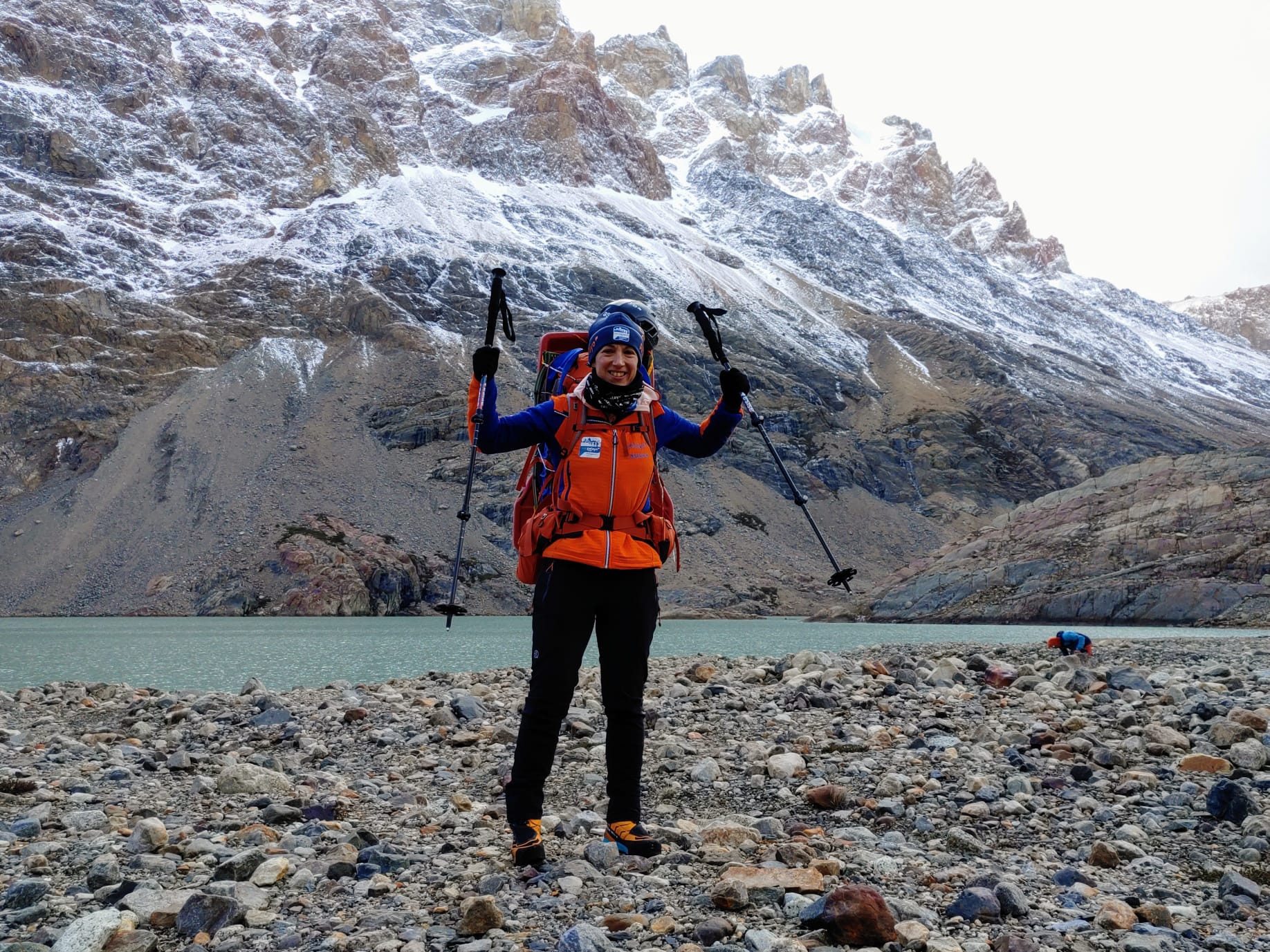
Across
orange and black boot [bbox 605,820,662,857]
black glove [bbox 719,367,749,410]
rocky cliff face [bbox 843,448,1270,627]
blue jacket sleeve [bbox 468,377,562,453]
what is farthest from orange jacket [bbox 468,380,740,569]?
rocky cliff face [bbox 843,448,1270,627]

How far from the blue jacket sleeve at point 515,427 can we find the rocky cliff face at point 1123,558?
62024mm

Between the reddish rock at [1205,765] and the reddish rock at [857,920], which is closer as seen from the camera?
the reddish rock at [857,920]

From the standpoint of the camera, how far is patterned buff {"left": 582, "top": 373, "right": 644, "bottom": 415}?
5281 mm

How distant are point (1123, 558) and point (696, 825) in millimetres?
70988

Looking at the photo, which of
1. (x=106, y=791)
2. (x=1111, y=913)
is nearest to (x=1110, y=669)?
(x=1111, y=913)

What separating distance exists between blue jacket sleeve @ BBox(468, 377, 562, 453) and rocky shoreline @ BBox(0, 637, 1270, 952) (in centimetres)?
239

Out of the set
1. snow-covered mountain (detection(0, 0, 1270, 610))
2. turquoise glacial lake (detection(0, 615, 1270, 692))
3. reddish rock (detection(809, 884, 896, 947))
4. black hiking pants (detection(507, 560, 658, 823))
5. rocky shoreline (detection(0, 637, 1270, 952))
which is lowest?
turquoise glacial lake (detection(0, 615, 1270, 692))

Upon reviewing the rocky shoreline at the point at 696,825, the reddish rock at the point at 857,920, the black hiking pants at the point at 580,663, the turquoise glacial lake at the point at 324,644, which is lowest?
the turquoise glacial lake at the point at 324,644

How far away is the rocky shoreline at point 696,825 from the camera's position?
12.1ft

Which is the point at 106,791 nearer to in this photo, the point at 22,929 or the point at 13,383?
the point at 22,929

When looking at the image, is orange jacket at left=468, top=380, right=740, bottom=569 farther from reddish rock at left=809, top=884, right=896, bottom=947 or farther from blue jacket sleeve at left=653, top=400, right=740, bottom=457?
reddish rock at left=809, top=884, right=896, bottom=947

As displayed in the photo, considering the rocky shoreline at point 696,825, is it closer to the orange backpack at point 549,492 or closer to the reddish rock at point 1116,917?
the reddish rock at point 1116,917

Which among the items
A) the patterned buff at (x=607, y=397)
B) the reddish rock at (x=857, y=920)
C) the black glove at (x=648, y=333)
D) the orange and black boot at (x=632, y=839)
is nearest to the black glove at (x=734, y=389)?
the black glove at (x=648, y=333)

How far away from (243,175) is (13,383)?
239 ft
